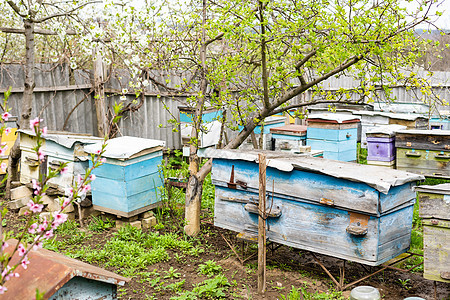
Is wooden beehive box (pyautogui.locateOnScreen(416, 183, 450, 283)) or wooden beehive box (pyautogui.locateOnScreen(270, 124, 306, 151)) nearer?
wooden beehive box (pyautogui.locateOnScreen(416, 183, 450, 283))

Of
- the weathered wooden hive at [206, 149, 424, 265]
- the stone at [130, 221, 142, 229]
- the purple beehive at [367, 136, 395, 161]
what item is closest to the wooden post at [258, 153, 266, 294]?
the weathered wooden hive at [206, 149, 424, 265]

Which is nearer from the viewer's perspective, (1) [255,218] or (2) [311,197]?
(2) [311,197]

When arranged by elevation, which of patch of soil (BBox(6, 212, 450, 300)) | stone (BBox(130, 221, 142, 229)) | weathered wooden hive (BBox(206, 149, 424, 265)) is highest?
weathered wooden hive (BBox(206, 149, 424, 265))

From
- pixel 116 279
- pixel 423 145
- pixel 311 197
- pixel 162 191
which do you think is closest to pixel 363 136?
pixel 423 145

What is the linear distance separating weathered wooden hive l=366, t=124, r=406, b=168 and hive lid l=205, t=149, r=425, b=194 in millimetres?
3744

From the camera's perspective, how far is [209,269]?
5.41 metres

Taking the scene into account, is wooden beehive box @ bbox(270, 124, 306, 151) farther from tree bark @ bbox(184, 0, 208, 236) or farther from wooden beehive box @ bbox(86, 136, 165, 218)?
wooden beehive box @ bbox(86, 136, 165, 218)

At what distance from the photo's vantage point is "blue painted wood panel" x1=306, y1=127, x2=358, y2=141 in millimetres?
9586

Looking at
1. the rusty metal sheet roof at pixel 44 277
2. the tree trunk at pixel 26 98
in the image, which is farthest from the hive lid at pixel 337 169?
the tree trunk at pixel 26 98

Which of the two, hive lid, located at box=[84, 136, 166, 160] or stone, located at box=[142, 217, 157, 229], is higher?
hive lid, located at box=[84, 136, 166, 160]

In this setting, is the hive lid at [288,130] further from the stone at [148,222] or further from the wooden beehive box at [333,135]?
the stone at [148,222]

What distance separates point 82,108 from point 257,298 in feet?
20.4

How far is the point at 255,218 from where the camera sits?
17.6ft

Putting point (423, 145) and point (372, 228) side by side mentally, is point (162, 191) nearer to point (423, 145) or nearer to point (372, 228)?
point (372, 228)
